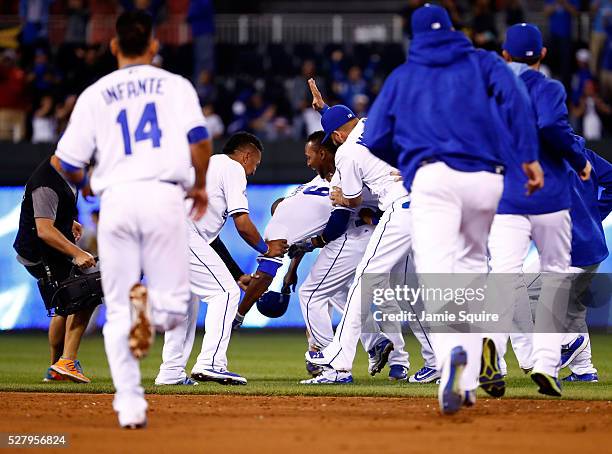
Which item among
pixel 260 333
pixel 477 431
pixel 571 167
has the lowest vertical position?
pixel 260 333

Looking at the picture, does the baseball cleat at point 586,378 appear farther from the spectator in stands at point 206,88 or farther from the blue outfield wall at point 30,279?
the spectator in stands at point 206,88

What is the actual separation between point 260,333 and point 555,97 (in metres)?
9.50

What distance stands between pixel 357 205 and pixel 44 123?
34.9ft

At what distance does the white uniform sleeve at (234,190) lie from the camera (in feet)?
32.1

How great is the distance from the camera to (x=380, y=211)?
1045cm

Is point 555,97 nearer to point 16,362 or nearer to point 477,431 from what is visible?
point 477,431

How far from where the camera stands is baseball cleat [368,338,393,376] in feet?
33.4

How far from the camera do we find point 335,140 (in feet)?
33.3

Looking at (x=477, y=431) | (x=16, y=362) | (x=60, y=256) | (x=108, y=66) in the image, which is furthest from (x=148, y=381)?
(x=108, y=66)

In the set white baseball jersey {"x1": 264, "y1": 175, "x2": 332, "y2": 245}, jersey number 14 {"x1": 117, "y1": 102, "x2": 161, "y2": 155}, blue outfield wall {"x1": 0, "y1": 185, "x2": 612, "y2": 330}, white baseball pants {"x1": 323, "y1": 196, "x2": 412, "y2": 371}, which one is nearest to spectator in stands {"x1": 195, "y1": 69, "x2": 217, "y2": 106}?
blue outfield wall {"x1": 0, "y1": 185, "x2": 612, "y2": 330}

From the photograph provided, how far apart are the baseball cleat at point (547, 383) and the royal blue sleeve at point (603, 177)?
2789mm

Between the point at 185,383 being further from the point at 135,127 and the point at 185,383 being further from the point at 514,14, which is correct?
the point at 514,14

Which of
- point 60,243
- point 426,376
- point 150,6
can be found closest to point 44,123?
point 150,6

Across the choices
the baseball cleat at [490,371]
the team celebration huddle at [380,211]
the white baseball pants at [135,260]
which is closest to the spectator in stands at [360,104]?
the team celebration huddle at [380,211]
